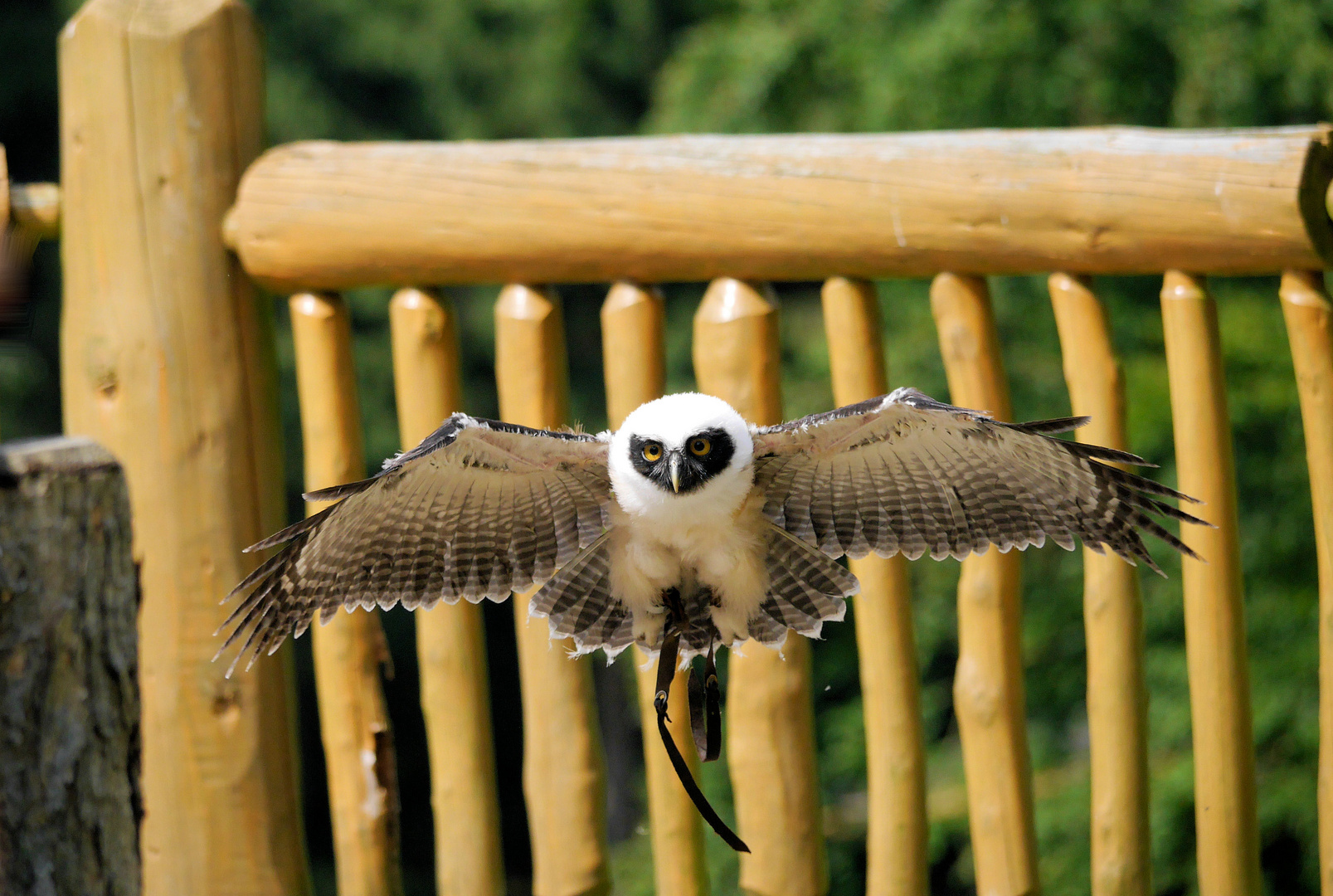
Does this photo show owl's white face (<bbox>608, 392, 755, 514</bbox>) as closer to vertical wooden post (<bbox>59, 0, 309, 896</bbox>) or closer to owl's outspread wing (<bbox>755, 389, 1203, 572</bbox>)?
owl's outspread wing (<bbox>755, 389, 1203, 572</bbox>)

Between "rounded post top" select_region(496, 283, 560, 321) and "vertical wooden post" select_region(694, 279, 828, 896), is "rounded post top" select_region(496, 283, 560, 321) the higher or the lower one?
the higher one

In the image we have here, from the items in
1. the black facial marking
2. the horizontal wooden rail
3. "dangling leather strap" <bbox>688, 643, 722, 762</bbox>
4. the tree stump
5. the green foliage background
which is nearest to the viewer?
the tree stump

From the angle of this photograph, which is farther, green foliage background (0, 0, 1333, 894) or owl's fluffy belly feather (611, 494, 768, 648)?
green foliage background (0, 0, 1333, 894)

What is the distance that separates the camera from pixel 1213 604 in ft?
6.42

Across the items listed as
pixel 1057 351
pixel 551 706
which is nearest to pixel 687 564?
pixel 551 706

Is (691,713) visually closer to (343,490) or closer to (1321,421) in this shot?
(343,490)

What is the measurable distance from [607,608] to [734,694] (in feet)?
1.52

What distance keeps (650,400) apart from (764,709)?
1.84ft

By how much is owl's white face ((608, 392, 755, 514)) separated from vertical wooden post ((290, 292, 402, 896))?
788mm

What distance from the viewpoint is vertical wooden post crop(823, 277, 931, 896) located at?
2.07 m

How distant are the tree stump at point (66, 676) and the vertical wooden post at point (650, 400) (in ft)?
2.87

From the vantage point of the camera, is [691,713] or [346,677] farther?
[346,677]

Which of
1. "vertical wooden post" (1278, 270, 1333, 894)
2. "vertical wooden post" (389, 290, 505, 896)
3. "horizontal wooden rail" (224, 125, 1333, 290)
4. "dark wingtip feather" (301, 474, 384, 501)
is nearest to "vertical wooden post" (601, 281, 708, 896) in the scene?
"horizontal wooden rail" (224, 125, 1333, 290)

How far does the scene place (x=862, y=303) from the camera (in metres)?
2.07
